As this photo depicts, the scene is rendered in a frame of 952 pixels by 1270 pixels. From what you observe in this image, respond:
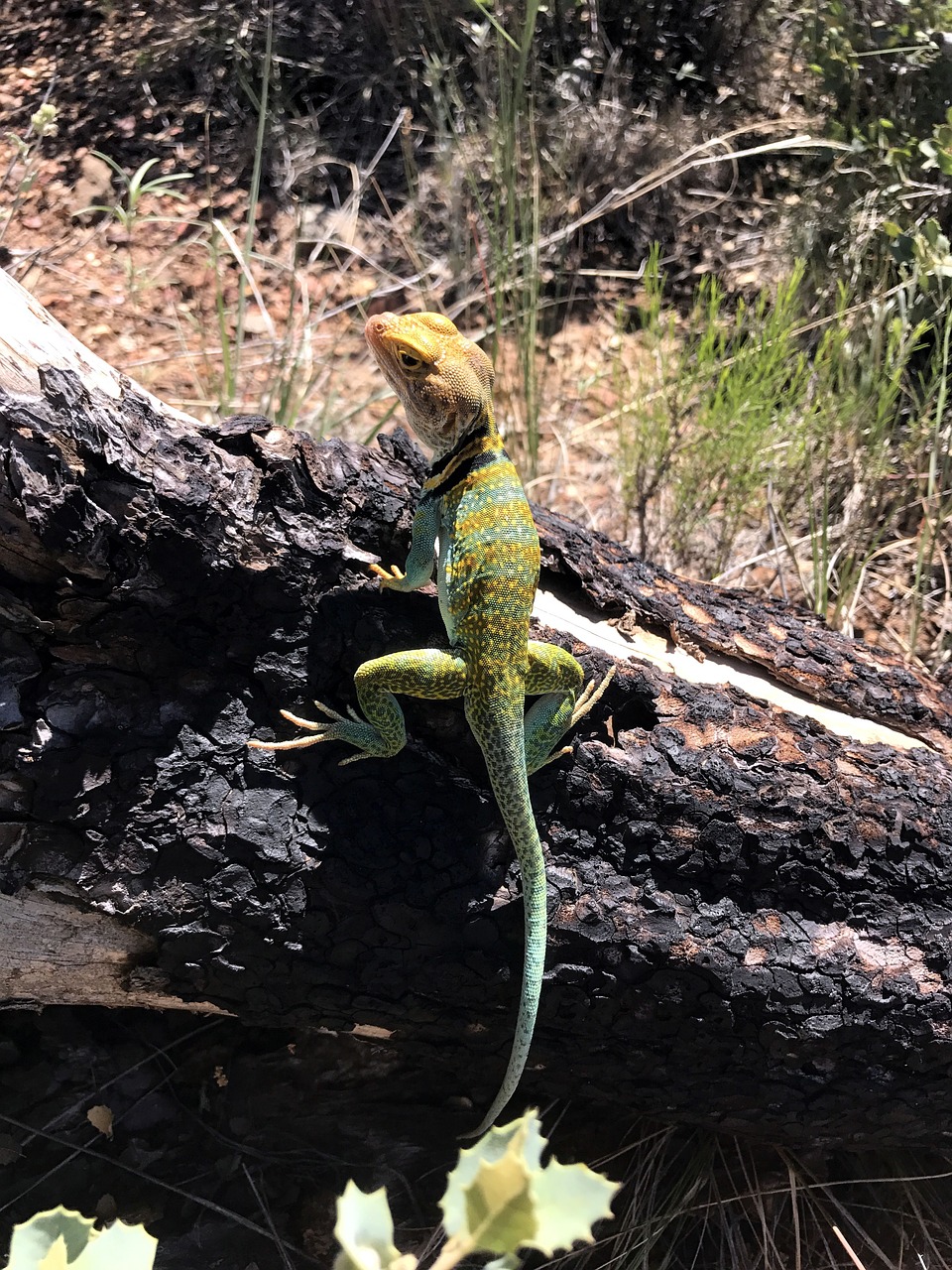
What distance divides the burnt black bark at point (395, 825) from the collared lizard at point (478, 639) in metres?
0.09

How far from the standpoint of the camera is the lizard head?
8.34 ft

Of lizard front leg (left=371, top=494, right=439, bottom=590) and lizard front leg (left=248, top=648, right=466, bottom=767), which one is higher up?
lizard front leg (left=371, top=494, right=439, bottom=590)

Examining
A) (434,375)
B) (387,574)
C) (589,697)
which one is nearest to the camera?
(387,574)

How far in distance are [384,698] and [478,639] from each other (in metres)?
0.28

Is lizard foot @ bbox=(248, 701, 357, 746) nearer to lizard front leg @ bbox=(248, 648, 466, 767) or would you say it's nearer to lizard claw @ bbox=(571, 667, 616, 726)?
lizard front leg @ bbox=(248, 648, 466, 767)

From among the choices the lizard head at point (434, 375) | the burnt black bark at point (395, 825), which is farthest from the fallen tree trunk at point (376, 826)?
the lizard head at point (434, 375)

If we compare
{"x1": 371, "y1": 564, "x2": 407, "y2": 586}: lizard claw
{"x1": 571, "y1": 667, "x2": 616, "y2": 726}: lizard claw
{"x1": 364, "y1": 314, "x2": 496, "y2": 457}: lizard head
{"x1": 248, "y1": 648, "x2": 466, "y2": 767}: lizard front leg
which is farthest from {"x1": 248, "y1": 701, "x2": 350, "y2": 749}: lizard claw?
{"x1": 364, "y1": 314, "x2": 496, "y2": 457}: lizard head

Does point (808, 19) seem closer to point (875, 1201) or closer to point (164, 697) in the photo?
point (164, 697)

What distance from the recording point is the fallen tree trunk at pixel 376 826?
1.96 metres

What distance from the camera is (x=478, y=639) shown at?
227 cm

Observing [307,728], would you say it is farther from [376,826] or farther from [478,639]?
[478,639]

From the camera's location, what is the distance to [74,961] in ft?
6.96

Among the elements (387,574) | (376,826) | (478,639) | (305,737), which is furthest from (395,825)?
(387,574)

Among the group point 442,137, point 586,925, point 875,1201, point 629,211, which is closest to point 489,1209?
point 586,925
